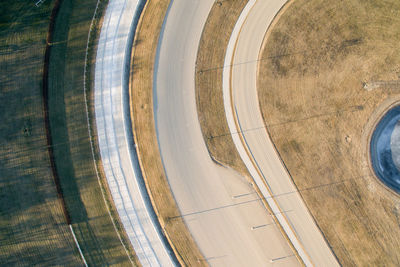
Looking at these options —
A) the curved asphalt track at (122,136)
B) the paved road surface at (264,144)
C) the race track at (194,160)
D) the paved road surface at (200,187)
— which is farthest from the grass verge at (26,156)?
the paved road surface at (264,144)

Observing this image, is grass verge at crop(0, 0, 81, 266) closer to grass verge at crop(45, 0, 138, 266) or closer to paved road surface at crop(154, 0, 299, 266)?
grass verge at crop(45, 0, 138, 266)

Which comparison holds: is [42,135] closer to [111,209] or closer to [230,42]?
[111,209]

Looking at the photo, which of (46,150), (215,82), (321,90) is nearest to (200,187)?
(215,82)

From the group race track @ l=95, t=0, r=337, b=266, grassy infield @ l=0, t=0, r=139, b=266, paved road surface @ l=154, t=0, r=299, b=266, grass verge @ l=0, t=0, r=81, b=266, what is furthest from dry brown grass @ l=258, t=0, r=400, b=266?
grass verge @ l=0, t=0, r=81, b=266

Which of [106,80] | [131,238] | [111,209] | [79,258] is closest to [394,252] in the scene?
[131,238]

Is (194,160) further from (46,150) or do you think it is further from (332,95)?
(332,95)
